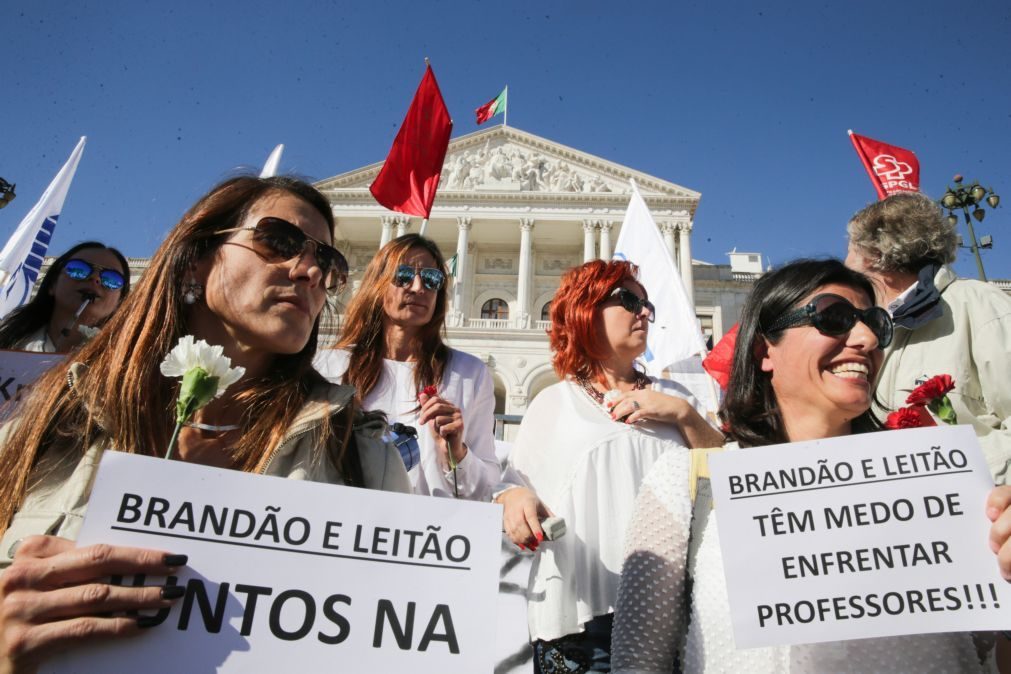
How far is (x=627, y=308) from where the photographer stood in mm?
2600

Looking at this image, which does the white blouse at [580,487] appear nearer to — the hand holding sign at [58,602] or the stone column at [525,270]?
the hand holding sign at [58,602]

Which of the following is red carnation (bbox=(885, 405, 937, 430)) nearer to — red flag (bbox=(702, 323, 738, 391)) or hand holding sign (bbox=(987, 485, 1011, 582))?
hand holding sign (bbox=(987, 485, 1011, 582))

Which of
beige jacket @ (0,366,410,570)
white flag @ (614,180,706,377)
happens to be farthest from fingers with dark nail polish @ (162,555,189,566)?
white flag @ (614,180,706,377)

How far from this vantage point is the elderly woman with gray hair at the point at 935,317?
2277 millimetres

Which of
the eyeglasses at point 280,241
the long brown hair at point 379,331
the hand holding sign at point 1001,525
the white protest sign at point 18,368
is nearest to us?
the hand holding sign at point 1001,525

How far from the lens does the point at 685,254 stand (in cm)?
2875

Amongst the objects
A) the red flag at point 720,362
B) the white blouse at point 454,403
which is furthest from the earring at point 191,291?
the red flag at point 720,362

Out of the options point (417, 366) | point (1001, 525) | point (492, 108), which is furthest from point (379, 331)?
point (492, 108)

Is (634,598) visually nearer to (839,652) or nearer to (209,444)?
(839,652)

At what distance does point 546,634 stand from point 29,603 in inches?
53.8

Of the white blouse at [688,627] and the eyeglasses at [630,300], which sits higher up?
the eyeglasses at [630,300]

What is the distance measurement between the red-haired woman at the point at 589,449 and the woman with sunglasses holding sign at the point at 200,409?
0.65 meters

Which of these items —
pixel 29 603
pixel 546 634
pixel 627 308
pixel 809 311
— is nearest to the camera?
pixel 29 603

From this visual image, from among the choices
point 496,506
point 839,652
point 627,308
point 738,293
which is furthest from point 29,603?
point 738,293
